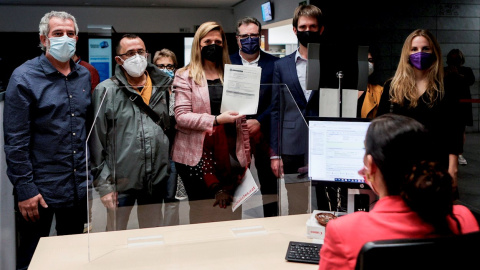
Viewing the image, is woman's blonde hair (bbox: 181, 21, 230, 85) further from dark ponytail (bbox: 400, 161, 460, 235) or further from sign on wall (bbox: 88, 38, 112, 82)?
sign on wall (bbox: 88, 38, 112, 82)

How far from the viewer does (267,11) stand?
27.7 ft

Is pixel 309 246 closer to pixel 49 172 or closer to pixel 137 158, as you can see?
pixel 137 158

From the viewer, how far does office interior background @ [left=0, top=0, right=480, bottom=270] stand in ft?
15.4

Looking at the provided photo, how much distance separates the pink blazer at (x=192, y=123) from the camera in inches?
78.2

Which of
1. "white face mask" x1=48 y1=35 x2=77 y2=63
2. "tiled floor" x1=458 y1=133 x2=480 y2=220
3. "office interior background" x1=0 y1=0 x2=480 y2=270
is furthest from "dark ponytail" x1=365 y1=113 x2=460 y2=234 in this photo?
"tiled floor" x1=458 y1=133 x2=480 y2=220

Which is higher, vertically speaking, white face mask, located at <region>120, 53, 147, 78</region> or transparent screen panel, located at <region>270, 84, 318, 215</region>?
white face mask, located at <region>120, 53, 147, 78</region>

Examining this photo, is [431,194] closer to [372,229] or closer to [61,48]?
[372,229]

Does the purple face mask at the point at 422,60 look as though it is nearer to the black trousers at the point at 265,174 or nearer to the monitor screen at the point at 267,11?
the black trousers at the point at 265,174

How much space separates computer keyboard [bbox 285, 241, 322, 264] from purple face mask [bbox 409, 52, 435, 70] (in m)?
1.35

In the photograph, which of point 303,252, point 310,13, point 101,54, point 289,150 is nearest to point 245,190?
point 289,150

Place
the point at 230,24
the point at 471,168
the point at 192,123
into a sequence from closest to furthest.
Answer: the point at 192,123
the point at 471,168
the point at 230,24

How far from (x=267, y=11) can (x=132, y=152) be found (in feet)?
22.8

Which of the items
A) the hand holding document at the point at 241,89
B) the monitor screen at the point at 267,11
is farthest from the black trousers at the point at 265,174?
the monitor screen at the point at 267,11

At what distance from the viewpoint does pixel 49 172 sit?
233 cm
